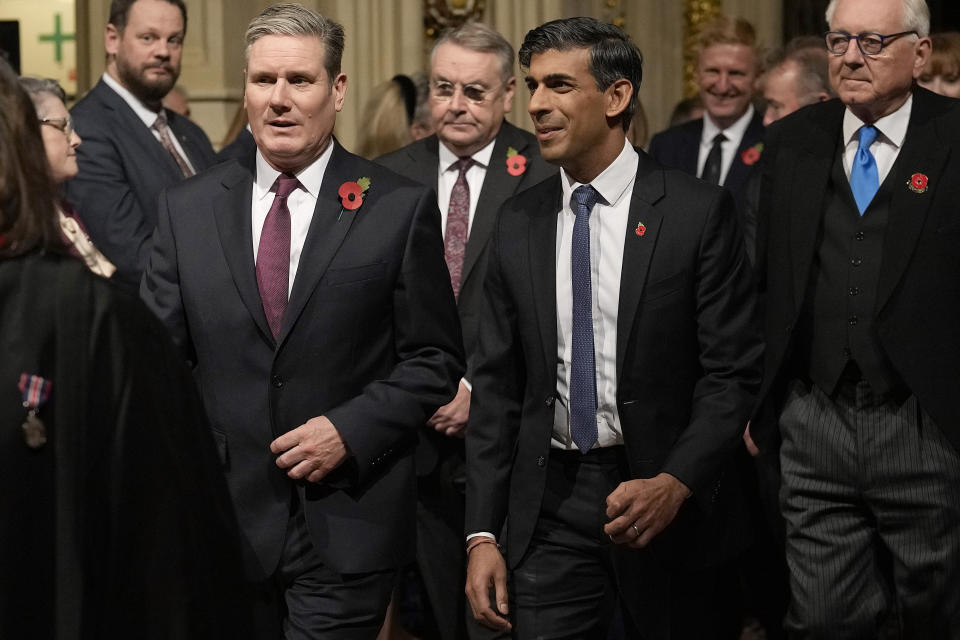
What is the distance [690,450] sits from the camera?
3465 mm

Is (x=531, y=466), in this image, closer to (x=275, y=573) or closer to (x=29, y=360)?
(x=275, y=573)

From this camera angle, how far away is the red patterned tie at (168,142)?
17.7 ft

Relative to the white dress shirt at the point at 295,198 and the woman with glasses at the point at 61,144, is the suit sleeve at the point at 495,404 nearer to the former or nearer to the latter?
the white dress shirt at the point at 295,198

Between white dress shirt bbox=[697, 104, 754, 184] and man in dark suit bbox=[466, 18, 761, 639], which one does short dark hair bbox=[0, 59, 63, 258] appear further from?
white dress shirt bbox=[697, 104, 754, 184]

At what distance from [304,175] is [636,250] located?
0.78 metres

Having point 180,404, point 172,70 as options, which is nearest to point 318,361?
point 180,404

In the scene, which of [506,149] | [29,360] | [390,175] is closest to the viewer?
[29,360]

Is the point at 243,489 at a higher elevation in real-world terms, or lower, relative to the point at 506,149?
lower

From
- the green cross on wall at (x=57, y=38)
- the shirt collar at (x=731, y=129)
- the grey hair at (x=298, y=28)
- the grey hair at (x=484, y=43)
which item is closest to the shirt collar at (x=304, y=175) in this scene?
the grey hair at (x=298, y=28)

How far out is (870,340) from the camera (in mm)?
3750

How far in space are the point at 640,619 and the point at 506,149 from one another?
2.00m

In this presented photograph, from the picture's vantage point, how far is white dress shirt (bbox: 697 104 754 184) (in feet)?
20.9

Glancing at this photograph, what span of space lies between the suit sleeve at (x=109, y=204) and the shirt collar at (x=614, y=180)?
1.81 m

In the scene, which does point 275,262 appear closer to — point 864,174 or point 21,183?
point 21,183
